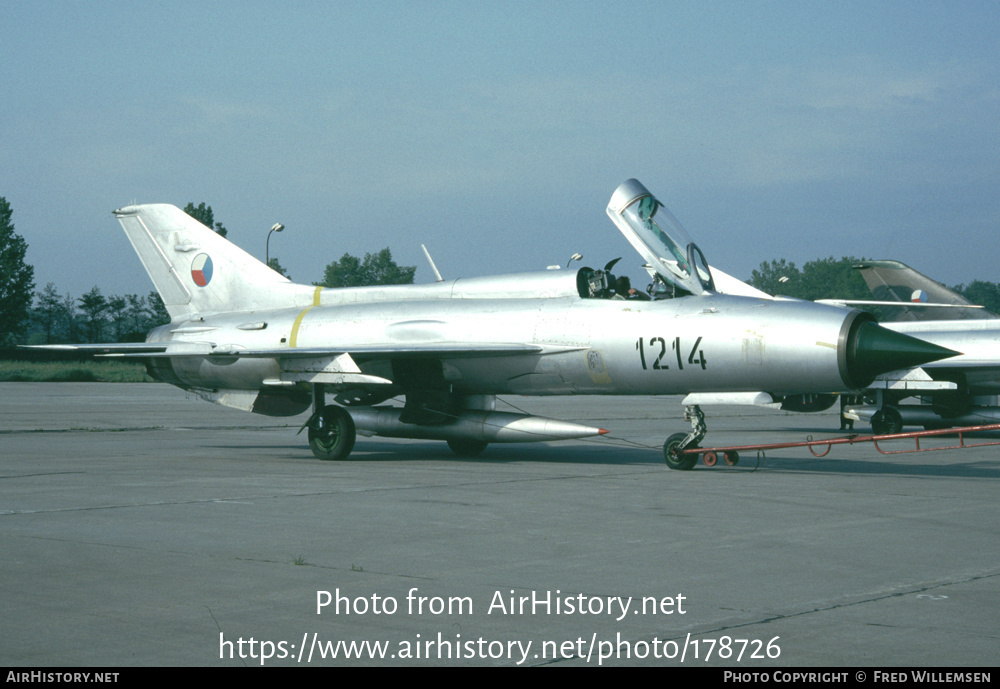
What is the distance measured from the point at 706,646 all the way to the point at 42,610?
3300 millimetres

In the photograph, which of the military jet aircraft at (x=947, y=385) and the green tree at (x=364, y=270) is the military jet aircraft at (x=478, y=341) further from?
the green tree at (x=364, y=270)

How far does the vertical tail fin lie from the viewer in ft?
55.9

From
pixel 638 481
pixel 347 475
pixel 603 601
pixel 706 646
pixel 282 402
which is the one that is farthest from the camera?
pixel 282 402

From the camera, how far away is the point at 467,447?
608 inches

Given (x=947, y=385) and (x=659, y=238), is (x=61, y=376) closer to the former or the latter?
(x=947, y=385)

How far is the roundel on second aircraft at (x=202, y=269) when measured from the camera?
684 inches

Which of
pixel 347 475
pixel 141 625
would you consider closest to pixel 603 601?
pixel 141 625

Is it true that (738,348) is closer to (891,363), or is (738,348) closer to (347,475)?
(891,363)

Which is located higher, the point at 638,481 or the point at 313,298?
the point at 313,298

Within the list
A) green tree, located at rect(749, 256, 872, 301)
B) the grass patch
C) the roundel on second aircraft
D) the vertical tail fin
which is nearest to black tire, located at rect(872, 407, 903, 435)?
the vertical tail fin

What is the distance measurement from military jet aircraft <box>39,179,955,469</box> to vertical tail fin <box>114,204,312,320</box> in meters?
0.02

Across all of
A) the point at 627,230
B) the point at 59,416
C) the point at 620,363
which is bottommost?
the point at 59,416

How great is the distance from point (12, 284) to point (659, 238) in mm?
81968

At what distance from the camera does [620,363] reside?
12.9 meters
